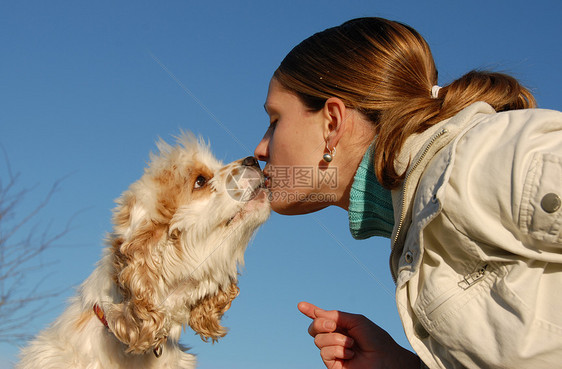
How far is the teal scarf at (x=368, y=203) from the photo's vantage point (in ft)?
9.77

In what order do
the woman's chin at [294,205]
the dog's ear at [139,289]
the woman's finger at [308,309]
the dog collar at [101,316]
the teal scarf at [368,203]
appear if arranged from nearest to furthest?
the woman's finger at [308,309] → the teal scarf at [368,203] → the dog's ear at [139,289] → the dog collar at [101,316] → the woman's chin at [294,205]

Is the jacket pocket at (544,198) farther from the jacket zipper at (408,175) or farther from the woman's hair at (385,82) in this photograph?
the woman's hair at (385,82)

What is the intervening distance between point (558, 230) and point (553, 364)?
50 centimetres

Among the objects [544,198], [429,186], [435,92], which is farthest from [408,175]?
[435,92]

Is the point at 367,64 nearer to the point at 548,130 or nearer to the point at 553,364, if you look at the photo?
Answer: the point at 548,130

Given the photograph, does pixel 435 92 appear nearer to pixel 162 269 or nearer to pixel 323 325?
pixel 323 325

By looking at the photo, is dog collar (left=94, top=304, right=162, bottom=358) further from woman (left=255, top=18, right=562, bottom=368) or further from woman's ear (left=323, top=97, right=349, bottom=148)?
woman's ear (left=323, top=97, right=349, bottom=148)

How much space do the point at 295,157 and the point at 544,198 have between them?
5.23ft

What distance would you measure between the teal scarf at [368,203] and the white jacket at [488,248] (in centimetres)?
59

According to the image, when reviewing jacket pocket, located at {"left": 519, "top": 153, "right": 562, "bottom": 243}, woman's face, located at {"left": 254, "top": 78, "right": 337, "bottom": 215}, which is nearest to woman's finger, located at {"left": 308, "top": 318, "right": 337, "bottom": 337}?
woman's face, located at {"left": 254, "top": 78, "right": 337, "bottom": 215}

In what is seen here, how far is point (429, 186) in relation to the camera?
225cm

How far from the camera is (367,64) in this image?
123 inches

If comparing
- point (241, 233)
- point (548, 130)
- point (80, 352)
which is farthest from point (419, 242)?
point (80, 352)

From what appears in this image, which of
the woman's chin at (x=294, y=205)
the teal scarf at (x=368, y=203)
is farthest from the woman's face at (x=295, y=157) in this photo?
the teal scarf at (x=368, y=203)
